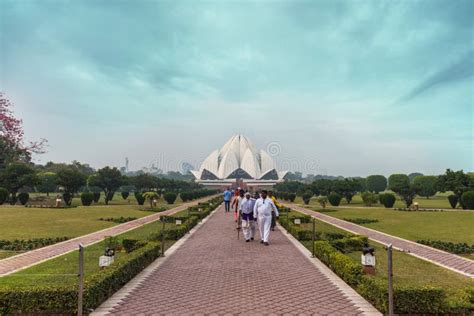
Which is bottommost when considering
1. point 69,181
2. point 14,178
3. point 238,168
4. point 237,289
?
point 237,289

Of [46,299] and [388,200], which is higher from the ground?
[388,200]

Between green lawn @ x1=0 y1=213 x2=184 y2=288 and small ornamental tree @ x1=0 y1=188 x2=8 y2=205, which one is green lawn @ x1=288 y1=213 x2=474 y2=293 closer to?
green lawn @ x1=0 y1=213 x2=184 y2=288

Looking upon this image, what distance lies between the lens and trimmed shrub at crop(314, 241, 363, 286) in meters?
5.30

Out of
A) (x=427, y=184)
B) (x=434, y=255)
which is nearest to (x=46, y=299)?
(x=434, y=255)

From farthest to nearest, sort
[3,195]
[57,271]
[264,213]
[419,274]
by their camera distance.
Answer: [3,195] < [264,213] < [57,271] < [419,274]

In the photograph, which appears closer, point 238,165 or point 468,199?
point 468,199

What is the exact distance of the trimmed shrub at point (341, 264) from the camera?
5.30 m

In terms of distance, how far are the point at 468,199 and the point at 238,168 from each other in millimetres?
53559

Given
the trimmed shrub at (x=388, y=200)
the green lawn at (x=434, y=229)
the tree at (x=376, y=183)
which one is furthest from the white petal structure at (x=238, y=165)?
the green lawn at (x=434, y=229)

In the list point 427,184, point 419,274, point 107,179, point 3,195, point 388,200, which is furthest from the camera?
point 427,184

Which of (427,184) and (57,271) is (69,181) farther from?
(427,184)

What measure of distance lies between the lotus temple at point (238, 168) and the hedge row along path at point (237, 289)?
6293cm

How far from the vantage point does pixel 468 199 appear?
21906 millimetres

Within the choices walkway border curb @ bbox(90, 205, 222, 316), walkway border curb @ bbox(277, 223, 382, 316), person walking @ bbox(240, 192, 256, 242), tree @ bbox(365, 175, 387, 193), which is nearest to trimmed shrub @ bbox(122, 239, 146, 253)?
walkway border curb @ bbox(90, 205, 222, 316)
